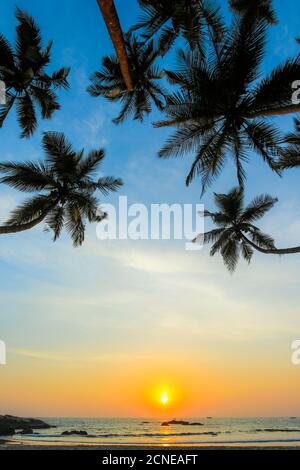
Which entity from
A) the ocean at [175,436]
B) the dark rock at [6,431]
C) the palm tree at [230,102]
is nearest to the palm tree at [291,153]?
the palm tree at [230,102]

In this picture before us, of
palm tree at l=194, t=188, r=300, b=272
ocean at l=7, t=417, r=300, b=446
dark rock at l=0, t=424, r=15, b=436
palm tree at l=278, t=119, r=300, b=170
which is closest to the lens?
palm tree at l=278, t=119, r=300, b=170

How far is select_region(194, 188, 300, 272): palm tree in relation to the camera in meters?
21.2

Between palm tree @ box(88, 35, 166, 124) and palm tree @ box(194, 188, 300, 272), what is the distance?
719 cm

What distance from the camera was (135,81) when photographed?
1559cm

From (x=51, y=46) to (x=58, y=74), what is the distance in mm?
1007

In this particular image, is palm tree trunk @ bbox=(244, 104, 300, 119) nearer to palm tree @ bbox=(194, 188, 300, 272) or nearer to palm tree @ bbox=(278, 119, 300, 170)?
palm tree @ bbox=(278, 119, 300, 170)

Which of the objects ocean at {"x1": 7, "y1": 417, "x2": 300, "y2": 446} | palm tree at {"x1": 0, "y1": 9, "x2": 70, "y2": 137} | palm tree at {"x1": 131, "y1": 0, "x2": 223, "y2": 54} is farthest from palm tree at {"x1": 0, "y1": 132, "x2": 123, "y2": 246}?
ocean at {"x1": 7, "y1": 417, "x2": 300, "y2": 446}

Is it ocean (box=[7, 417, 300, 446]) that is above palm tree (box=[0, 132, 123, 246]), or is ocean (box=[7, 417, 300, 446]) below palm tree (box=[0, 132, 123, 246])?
below

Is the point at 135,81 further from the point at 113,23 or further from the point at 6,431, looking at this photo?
the point at 6,431

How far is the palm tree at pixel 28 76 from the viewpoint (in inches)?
528

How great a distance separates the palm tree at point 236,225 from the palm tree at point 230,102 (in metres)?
7.94

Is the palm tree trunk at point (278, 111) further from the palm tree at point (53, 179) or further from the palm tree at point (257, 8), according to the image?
the palm tree at point (53, 179)

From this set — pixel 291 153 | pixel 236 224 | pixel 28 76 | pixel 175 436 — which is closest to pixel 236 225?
pixel 236 224
